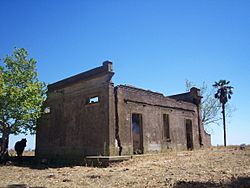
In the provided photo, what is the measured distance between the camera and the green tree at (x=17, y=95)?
14711 millimetres

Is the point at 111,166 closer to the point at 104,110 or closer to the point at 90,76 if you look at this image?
the point at 104,110

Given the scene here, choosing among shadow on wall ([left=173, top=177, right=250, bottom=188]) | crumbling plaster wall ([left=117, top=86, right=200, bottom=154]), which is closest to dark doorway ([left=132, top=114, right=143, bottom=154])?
crumbling plaster wall ([left=117, top=86, right=200, bottom=154])

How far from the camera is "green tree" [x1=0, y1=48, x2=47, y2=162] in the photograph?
14.7m

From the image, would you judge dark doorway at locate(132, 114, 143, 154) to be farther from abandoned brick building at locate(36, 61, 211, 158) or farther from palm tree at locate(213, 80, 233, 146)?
palm tree at locate(213, 80, 233, 146)

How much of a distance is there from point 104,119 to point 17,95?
18.5 feet

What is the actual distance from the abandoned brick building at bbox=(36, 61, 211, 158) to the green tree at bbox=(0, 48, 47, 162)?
2.01 m

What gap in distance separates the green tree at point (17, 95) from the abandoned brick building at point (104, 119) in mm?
2014

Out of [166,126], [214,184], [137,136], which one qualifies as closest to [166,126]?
[166,126]

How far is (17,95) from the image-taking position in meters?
14.7

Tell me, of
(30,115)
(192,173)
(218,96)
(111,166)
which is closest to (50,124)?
(30,115)

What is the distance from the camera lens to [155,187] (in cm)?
668

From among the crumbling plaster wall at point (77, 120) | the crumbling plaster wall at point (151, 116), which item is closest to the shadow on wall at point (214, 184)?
the crumbling plaster wall at point (77, 120)

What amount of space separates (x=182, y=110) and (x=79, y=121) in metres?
9.28

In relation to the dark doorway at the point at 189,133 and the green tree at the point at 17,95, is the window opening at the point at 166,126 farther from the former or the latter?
the green tree at the point at 17,95
